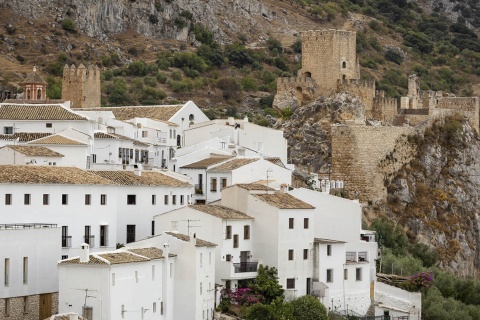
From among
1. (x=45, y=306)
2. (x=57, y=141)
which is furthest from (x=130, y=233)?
(x=45, y=306)

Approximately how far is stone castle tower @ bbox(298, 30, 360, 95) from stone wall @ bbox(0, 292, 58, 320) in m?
35.3

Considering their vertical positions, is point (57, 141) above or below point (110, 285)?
above

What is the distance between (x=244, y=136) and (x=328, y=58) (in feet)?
38.0

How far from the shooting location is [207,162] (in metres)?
69.9

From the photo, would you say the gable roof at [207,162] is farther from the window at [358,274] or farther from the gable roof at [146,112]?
the gable roof at [146,112]

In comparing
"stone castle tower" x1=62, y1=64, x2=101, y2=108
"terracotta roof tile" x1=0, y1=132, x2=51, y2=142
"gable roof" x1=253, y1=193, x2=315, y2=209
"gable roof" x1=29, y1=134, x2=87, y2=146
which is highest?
"stone castle tower" x1=62, y1=64, x2=101, y2=108

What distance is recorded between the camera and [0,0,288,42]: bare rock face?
450ft

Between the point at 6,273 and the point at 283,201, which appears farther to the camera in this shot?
the point at 283,201

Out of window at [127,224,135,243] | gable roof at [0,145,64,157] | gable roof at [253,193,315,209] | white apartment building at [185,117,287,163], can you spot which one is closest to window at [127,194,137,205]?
window at [127,224,135,243]

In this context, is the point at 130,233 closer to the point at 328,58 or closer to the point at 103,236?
the point at 103,236

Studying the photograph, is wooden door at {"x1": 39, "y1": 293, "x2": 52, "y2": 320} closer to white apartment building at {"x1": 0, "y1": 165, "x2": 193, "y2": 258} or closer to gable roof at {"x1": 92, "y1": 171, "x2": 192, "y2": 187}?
white apartment building at {"x1": 0, "y1": 165, "x2": 193, "y2": 258}

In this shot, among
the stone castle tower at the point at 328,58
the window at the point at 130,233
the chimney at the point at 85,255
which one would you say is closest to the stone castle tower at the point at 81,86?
the stone castle tower at the point at 328,58

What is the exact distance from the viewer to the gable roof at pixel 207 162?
69188 mm

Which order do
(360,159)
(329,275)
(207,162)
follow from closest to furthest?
(329,275) → (207,162) → (360,159)
